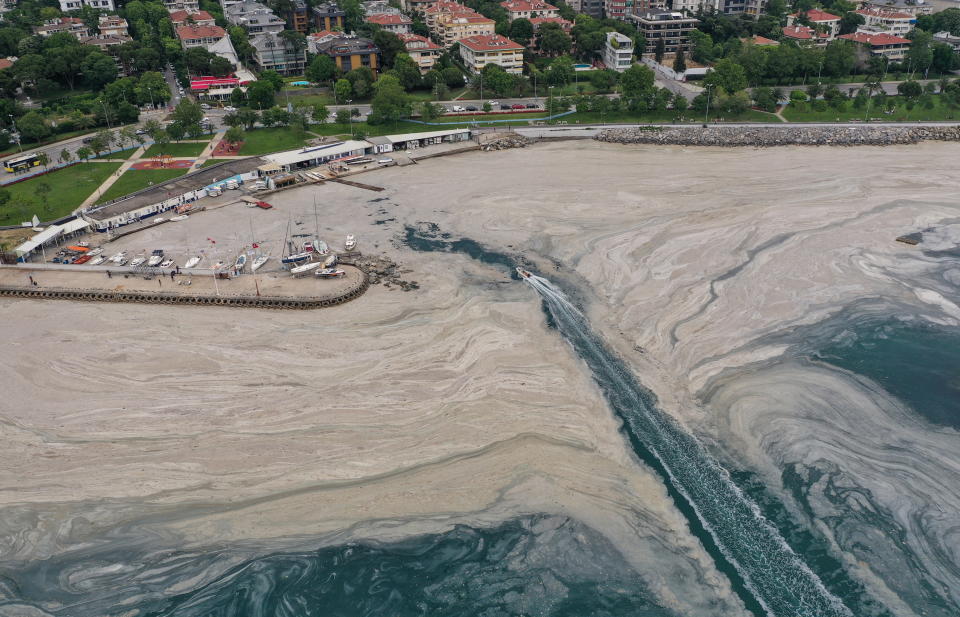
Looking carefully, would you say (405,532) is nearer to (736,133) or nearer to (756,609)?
(756,609)

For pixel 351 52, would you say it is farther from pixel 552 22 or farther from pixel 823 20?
pixel 823 20

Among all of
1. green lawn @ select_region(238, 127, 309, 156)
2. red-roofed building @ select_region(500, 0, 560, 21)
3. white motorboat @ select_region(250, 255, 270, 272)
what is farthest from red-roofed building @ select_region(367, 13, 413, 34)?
white motorboat @ select_region(250, 255, 270, 272)

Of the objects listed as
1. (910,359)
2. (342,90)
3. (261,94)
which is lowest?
(910,359)

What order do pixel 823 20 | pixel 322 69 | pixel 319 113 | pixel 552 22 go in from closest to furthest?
pixel 319 113 → pixel 322 69 → pixel 552 22 → pixel 823 20

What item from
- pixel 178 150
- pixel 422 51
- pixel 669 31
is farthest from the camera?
pixel 669 31

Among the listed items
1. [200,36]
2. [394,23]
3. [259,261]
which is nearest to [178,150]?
[259,261]

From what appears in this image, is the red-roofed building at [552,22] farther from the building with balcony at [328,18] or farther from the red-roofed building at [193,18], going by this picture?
the red-roofed building at [193,18]

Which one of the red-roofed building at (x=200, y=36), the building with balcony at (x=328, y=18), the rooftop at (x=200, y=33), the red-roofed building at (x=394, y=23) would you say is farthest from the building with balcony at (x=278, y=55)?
the building with balcony at (x=328, y=18)
